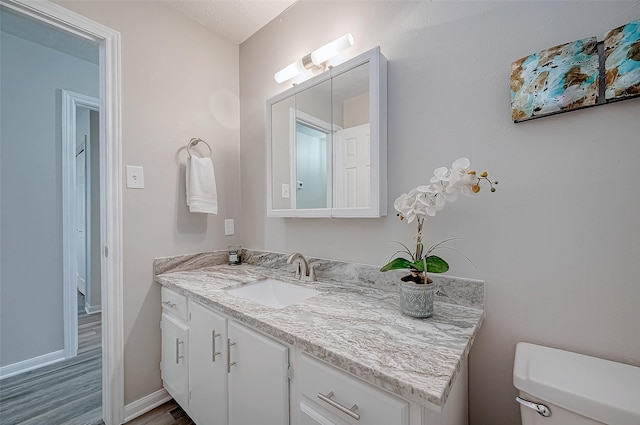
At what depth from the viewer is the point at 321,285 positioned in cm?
134

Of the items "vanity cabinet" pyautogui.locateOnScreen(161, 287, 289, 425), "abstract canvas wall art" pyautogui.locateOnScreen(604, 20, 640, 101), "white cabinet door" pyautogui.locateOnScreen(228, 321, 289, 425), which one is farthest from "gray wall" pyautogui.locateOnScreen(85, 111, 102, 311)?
"abstract canvas wall art" pyautogui.locateOnScreen(604, 20, 640, 101)

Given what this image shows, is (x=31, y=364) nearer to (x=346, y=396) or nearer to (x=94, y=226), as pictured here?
(x=94, y=226)

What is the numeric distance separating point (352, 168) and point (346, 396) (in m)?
0.91

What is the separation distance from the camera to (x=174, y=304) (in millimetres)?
1447

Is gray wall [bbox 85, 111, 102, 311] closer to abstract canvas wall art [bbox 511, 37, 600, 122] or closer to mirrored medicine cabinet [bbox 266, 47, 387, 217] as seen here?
mirrored medicine cabinet [bbox 266, 47, 387, 217]

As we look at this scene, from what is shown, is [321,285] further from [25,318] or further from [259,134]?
[25,318]

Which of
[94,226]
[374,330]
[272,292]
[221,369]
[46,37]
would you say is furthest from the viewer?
[94,226]

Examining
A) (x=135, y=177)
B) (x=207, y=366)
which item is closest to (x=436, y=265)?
(x=207, y=366)

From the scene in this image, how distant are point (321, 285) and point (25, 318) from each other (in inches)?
89.9

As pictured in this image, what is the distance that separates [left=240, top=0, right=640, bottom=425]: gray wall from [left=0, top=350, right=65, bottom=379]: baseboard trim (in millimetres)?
2458

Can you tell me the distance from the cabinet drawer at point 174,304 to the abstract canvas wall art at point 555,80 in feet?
5.42

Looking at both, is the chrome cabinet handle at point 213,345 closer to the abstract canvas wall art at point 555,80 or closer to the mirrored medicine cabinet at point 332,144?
the mirrored medicine cabinet at point 332,144

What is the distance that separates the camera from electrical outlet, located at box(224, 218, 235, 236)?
193 cm

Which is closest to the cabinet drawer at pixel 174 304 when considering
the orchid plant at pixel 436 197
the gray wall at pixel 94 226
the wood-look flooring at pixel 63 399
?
the wood-look flooring at pixel 63 399
